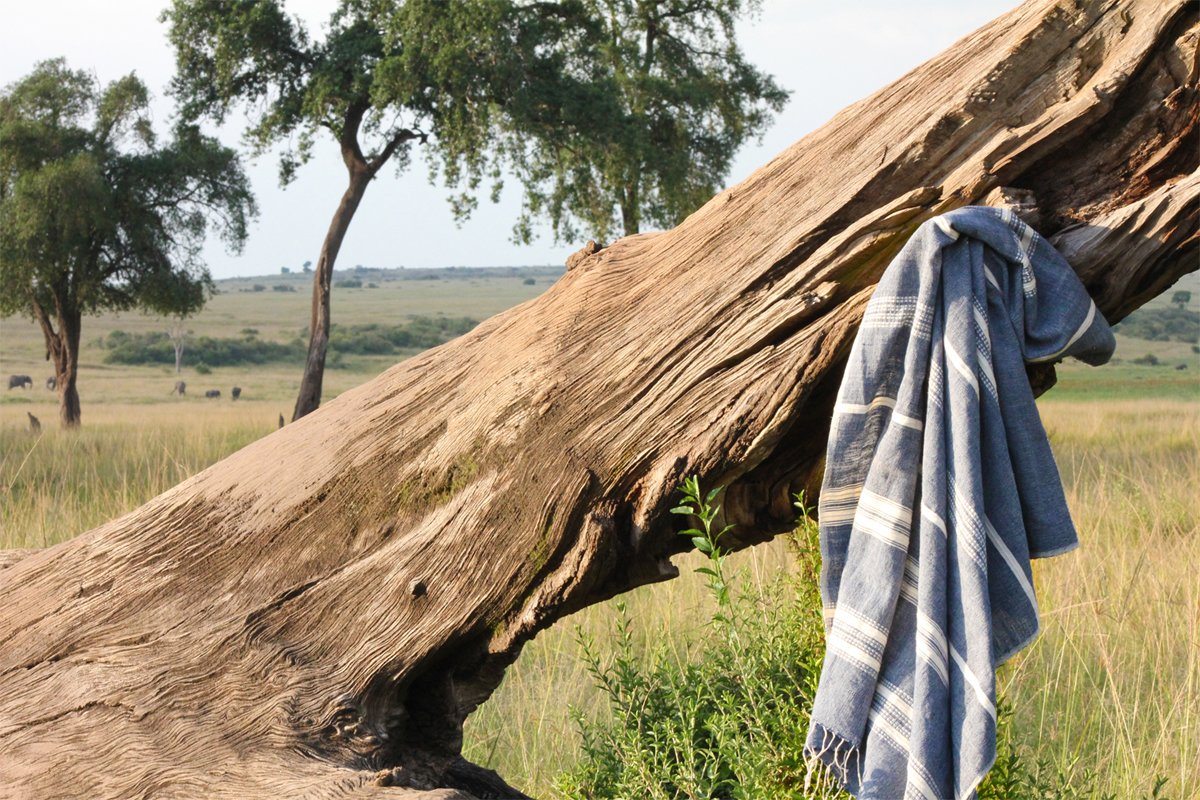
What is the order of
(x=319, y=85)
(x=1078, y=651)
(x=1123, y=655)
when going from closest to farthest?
(x=1078, y=651) → (x=1123, y=655) → (x=319, y=85)

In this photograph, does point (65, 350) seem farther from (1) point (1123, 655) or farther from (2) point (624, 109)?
(1) point (1123, 655)

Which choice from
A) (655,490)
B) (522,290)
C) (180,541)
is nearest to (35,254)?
(180,541)

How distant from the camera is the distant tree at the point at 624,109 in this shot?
51.4 ft

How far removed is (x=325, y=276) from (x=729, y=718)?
16066 millimetres

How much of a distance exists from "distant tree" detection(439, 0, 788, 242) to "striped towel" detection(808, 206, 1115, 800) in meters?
13.8

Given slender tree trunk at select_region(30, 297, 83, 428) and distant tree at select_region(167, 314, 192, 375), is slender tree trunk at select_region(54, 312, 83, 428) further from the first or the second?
distant tree at select_region(167, 314, 192, 375)

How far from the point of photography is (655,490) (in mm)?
2422

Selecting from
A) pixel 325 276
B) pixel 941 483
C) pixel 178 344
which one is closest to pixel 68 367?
pixel 325 276

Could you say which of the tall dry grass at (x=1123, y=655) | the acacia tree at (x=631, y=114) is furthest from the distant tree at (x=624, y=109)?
the tall dry grass at (x=1123, y=655)

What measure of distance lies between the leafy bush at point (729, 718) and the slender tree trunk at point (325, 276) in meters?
14.8

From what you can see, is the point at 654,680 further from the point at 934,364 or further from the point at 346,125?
the point at 346,125

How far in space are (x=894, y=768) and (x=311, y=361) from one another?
15731mm

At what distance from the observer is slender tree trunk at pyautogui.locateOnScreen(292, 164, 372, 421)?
16828 mm

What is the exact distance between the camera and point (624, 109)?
16.4 meters
